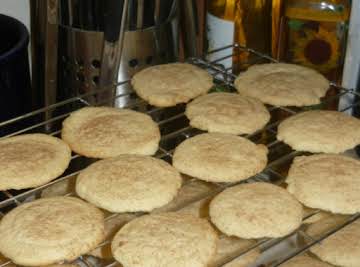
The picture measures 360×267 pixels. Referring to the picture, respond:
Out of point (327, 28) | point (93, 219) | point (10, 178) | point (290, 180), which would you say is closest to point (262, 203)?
point (290, 180)

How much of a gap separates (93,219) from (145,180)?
0.33ft

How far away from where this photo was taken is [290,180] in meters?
0.92

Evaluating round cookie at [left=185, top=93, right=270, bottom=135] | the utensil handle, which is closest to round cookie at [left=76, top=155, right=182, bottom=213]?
round cookie at [left=185, top=93, right=270, bottom=135]

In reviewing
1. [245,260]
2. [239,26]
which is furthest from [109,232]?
[239,26]

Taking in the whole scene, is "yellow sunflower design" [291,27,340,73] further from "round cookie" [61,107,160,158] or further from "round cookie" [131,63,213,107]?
"round cookie" [61,107,160,158]

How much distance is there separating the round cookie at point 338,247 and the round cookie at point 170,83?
12.2 inches

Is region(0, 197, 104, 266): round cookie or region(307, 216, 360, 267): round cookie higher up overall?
region(0, 197, 104, 266): round cookie

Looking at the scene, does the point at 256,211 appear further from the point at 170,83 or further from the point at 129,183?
the point at 170,83

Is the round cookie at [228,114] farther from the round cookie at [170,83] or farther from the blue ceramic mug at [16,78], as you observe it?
the blue ceramic mug at [16,78]

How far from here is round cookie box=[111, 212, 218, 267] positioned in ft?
2.52

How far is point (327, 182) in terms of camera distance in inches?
35.5

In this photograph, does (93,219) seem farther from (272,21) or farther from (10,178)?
(272,21)

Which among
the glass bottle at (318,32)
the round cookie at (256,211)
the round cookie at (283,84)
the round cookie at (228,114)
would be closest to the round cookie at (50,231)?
the round cookie at (256,211)

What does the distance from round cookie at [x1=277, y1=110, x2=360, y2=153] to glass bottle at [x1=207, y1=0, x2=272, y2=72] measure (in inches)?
9.0
